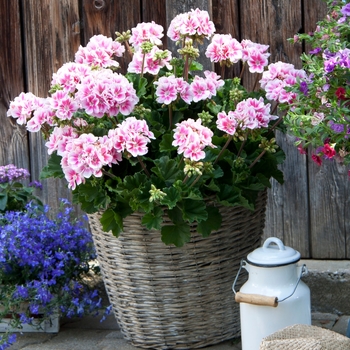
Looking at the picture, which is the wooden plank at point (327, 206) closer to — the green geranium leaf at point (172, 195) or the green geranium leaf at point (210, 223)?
the green geranium leaf at point (210, 223)

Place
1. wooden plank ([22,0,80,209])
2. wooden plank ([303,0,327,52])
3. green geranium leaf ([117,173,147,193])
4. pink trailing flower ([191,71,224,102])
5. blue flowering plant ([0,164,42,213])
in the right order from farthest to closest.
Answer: wooden plank ([22,0,80,209]) → blue flowering plant ([0,164,42,213]) → wooden plank ([303,0,327,52]) → pink trailing flower ([191,71,224,102]) → green geranium leaf ([117,173,147,193])

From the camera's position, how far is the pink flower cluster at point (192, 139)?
2453mm

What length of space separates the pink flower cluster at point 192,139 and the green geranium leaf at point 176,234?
277 mm

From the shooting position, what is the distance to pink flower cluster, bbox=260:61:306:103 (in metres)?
2.73

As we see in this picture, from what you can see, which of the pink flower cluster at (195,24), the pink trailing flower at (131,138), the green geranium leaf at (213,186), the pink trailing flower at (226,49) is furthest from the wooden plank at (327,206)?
the pink trailing flower at (131,138)

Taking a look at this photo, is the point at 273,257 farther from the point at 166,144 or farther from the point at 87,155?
the point at 87,155

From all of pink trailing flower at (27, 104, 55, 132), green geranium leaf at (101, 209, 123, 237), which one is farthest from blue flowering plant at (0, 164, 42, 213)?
green geranium leaf at (101, 209, 123, 237)

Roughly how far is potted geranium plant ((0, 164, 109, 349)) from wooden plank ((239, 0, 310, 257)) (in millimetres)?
837

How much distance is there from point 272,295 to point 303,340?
0.30 metres

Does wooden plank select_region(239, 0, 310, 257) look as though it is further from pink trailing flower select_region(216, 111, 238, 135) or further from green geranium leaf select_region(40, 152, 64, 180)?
green geranium leaf select_region(40, 152, 64, 180)

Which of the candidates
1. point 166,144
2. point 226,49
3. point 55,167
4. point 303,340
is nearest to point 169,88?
point 166,144

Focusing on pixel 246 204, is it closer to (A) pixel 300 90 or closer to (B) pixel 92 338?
(A) pixel 300 90

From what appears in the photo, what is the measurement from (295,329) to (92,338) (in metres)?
1.00

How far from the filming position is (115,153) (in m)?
2.54
